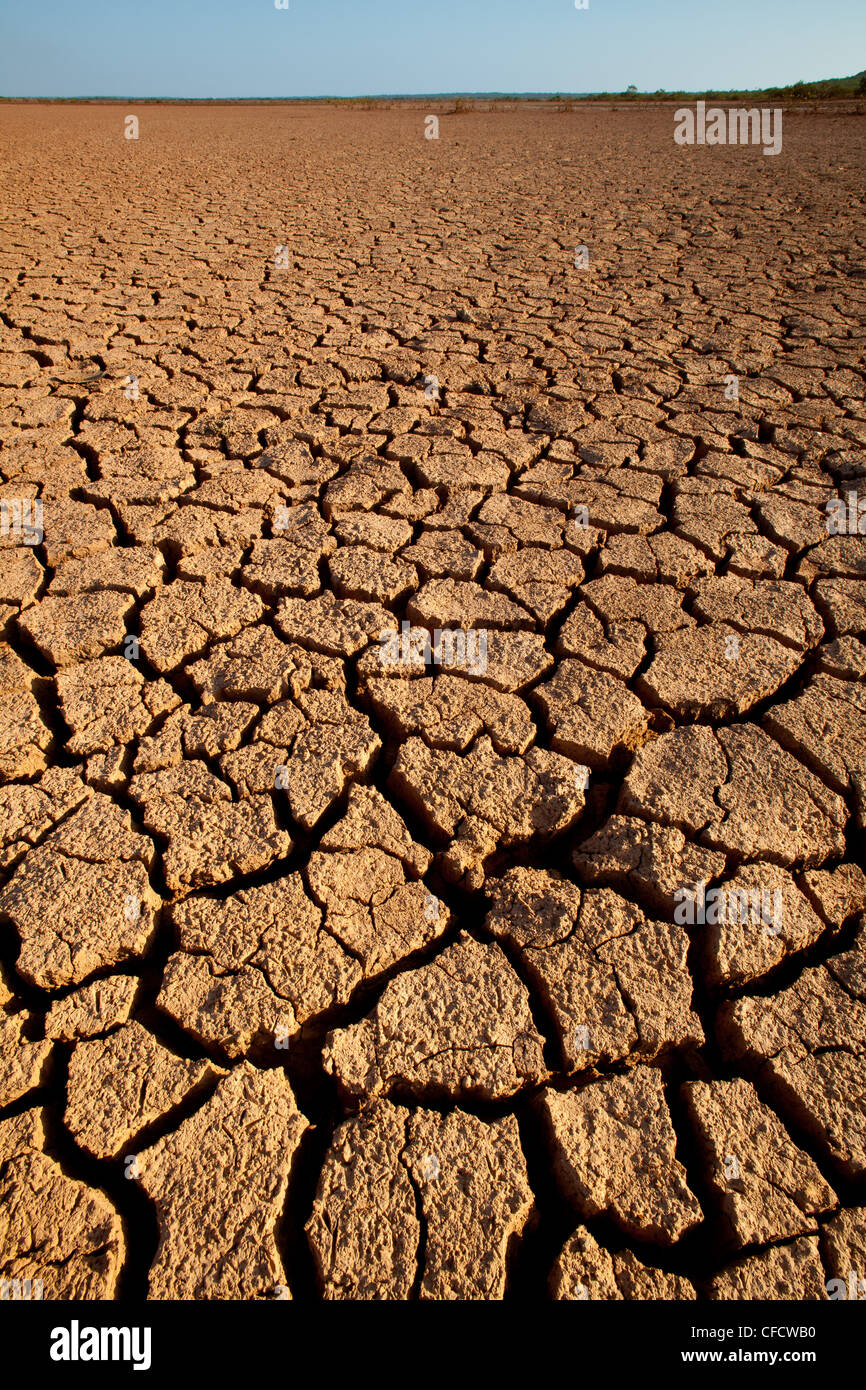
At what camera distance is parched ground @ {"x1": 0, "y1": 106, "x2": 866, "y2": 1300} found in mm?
1077

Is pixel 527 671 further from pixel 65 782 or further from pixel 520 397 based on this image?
pixel 520 397

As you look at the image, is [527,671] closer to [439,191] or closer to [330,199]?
[330,199]

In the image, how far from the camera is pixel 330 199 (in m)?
7.26

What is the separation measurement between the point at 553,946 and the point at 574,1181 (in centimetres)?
38

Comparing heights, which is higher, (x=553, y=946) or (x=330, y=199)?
(x=330, y=199)

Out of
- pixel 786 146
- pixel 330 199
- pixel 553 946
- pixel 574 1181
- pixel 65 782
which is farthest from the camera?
pixel 786 146

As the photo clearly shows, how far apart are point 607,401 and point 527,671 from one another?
6.08ft

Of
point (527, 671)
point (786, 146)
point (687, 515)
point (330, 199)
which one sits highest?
point (786, 146)

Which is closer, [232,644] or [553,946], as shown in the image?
[553,946]

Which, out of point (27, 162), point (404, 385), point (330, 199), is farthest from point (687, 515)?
point (27, 162)

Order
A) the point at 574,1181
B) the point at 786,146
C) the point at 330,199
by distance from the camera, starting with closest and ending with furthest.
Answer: the point at 574,1181, the point at 330,199, the point at 786,146

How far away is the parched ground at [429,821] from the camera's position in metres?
1.08

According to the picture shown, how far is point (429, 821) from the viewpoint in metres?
1.55

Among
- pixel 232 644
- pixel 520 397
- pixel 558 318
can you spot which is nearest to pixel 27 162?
pixel 558 318
